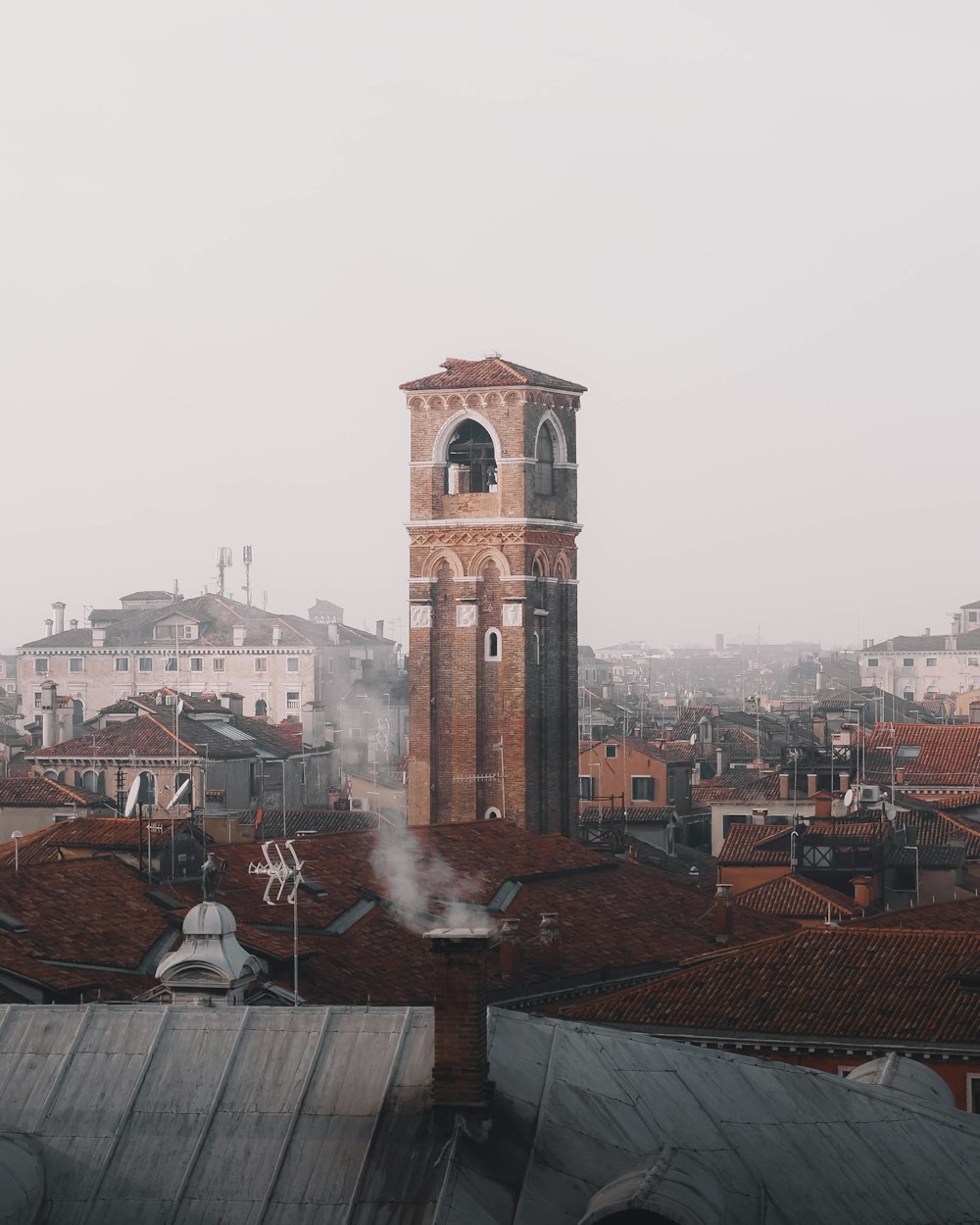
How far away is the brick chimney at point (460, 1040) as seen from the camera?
1633cm

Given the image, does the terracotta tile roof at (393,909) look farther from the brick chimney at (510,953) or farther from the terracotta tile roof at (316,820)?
the terracotta tile roof at (316,820)

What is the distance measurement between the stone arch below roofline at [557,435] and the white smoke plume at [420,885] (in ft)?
47.9

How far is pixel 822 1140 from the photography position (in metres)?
17.4

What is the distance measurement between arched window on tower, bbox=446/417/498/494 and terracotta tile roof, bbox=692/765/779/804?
14.0 metres

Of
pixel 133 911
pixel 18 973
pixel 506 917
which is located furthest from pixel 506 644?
pixel 18 973

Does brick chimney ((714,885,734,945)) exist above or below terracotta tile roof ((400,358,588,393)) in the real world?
below

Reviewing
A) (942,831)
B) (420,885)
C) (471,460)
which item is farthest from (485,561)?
(420,885)

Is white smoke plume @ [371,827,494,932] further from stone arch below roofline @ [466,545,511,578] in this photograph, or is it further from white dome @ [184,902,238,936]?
stone arch below roofline @ [466,545,511,578]

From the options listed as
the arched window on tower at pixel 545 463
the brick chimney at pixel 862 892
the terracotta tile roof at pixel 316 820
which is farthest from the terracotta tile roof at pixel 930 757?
the brick chimney at pixel 862 892

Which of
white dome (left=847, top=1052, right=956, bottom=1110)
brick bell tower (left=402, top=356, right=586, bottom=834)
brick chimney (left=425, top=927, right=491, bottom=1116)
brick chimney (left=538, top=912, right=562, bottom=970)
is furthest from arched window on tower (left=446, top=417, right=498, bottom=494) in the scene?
brick chimney (left=425, top=927, right=491, bottom=1116)

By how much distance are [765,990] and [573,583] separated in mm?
27745

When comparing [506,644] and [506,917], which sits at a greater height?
[506,644]

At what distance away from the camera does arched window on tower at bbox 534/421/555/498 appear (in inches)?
2132

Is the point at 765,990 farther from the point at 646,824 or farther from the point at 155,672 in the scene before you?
the point at 155,672
